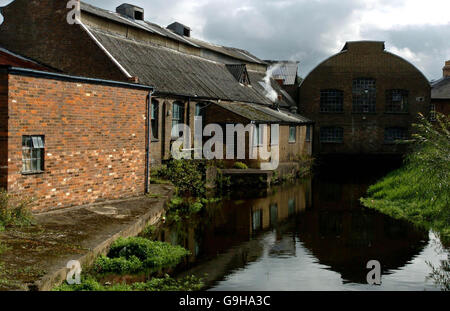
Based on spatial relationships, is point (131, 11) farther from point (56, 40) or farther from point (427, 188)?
point (427, 188)

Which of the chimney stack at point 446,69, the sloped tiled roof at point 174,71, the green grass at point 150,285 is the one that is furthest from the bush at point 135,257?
the chimney stack at point 446,69

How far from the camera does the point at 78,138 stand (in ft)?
43.2

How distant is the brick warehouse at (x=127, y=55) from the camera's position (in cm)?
2088

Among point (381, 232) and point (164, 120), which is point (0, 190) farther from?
point (164, 120)

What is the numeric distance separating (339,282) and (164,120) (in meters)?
14.9

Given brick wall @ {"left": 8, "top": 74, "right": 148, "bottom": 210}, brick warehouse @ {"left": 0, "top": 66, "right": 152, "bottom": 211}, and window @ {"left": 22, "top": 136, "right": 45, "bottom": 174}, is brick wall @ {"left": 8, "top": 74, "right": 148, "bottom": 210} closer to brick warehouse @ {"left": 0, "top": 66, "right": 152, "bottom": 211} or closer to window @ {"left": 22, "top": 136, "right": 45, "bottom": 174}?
brick warehouse @ {"left": 0, "top": 66, "right": 152, "bottom": 211}

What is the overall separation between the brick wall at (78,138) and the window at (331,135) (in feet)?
92.0

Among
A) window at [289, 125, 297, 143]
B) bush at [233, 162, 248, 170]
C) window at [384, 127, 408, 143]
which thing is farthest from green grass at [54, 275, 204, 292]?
window at [384, 127, 408, 143]

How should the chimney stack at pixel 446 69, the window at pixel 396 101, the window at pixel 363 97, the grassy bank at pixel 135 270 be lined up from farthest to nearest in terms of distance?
the chimney stack at pixel 446 69 → the window at pixel 363 97 → the window at pixel 396 101 → the grassy bank at pixel 135 270

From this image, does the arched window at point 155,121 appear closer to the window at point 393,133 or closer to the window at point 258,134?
the window at point 258,134

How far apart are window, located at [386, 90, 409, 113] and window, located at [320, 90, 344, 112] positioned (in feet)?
12.2

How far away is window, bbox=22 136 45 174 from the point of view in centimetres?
1173

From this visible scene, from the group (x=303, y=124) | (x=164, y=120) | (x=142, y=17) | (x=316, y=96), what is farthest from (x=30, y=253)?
(x=316, y=96)

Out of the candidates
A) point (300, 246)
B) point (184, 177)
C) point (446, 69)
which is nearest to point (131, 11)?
point (184, 177)
